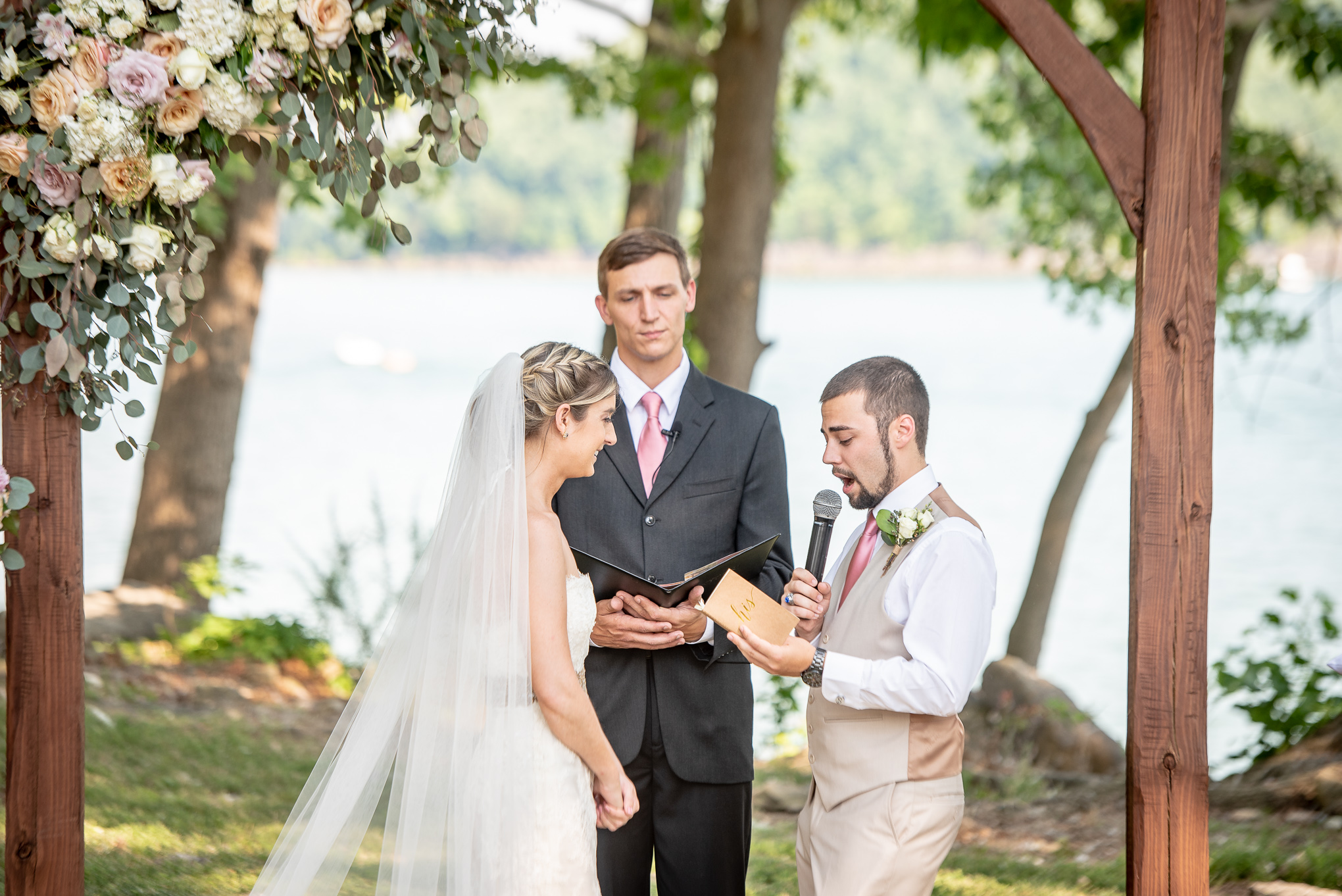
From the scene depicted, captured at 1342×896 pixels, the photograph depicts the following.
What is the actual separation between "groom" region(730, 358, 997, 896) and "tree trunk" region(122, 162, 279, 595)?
20.7 ft

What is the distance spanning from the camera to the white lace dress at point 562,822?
101 inches

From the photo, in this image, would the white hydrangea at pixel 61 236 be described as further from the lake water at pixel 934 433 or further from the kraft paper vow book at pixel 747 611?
the lake water at pixel 934 433

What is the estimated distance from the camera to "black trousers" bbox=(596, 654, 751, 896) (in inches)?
119

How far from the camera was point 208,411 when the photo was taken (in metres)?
7.90

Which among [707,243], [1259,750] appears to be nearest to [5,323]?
[707,243]

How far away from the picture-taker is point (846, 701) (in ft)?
7.85

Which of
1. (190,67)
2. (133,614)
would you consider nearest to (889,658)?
(190,67)

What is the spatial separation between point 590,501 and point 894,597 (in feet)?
3.10

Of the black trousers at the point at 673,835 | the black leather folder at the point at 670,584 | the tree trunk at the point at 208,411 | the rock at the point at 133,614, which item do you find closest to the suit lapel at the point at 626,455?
the black leather folder at the point at 670,584

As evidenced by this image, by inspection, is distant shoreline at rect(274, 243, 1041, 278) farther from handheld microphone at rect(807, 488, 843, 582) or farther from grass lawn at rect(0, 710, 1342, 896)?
handheld microphone at rect(807, 488, 843, 582)

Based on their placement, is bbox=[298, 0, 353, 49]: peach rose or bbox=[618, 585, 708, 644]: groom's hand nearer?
bbox=[298, 0, 353, 49]: peach rose

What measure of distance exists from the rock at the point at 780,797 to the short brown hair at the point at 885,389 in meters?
3.51

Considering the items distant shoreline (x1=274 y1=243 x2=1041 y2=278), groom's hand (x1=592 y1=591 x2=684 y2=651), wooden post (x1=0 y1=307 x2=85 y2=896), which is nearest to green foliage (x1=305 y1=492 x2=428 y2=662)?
wooden post (x1=0 y1=307 x2=85 y2=896)

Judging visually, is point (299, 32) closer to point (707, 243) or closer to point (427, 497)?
point (707, 243)
